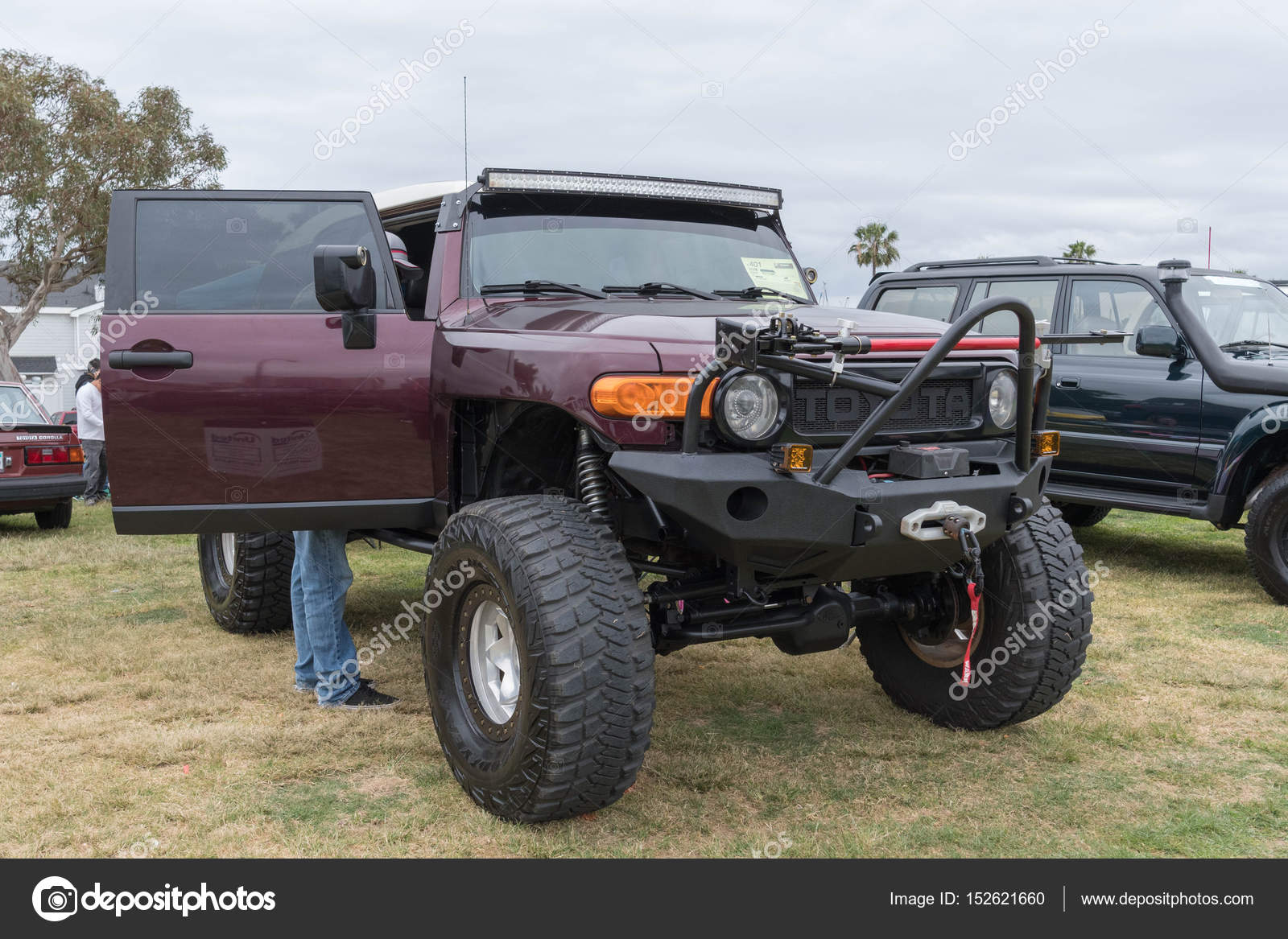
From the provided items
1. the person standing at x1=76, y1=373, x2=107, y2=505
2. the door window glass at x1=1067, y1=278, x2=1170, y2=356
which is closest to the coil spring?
the door window glass at x1=1067, y1=278, x2=1170, y2=356

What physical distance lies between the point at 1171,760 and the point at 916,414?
1.71m

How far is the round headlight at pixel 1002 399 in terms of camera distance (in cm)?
365

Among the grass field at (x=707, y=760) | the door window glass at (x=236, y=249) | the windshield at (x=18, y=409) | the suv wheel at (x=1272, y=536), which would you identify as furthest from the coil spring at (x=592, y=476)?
the windshield at (x=18, y=409)

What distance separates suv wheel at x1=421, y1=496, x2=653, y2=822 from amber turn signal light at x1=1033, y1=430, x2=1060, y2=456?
1419mm

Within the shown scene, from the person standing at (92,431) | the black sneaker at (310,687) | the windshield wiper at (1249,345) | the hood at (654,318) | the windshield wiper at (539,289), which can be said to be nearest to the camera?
the hood at (654,318)

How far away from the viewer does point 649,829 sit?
11.4 feet

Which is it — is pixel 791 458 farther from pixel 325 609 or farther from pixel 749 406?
pixel 325 609

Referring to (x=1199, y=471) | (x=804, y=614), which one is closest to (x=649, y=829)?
(x=804, y=614)

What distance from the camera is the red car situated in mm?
9359

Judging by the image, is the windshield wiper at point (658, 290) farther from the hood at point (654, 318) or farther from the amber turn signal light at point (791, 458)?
the amber turn signal light at point (791, 458)

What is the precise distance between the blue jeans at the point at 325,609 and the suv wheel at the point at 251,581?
75cm

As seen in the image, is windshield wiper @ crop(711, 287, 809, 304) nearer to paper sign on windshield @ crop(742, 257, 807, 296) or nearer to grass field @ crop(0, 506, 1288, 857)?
paper sign on windshield @ crop(742, 257, 807, 296)

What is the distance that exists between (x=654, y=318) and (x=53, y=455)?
7.80 meters
